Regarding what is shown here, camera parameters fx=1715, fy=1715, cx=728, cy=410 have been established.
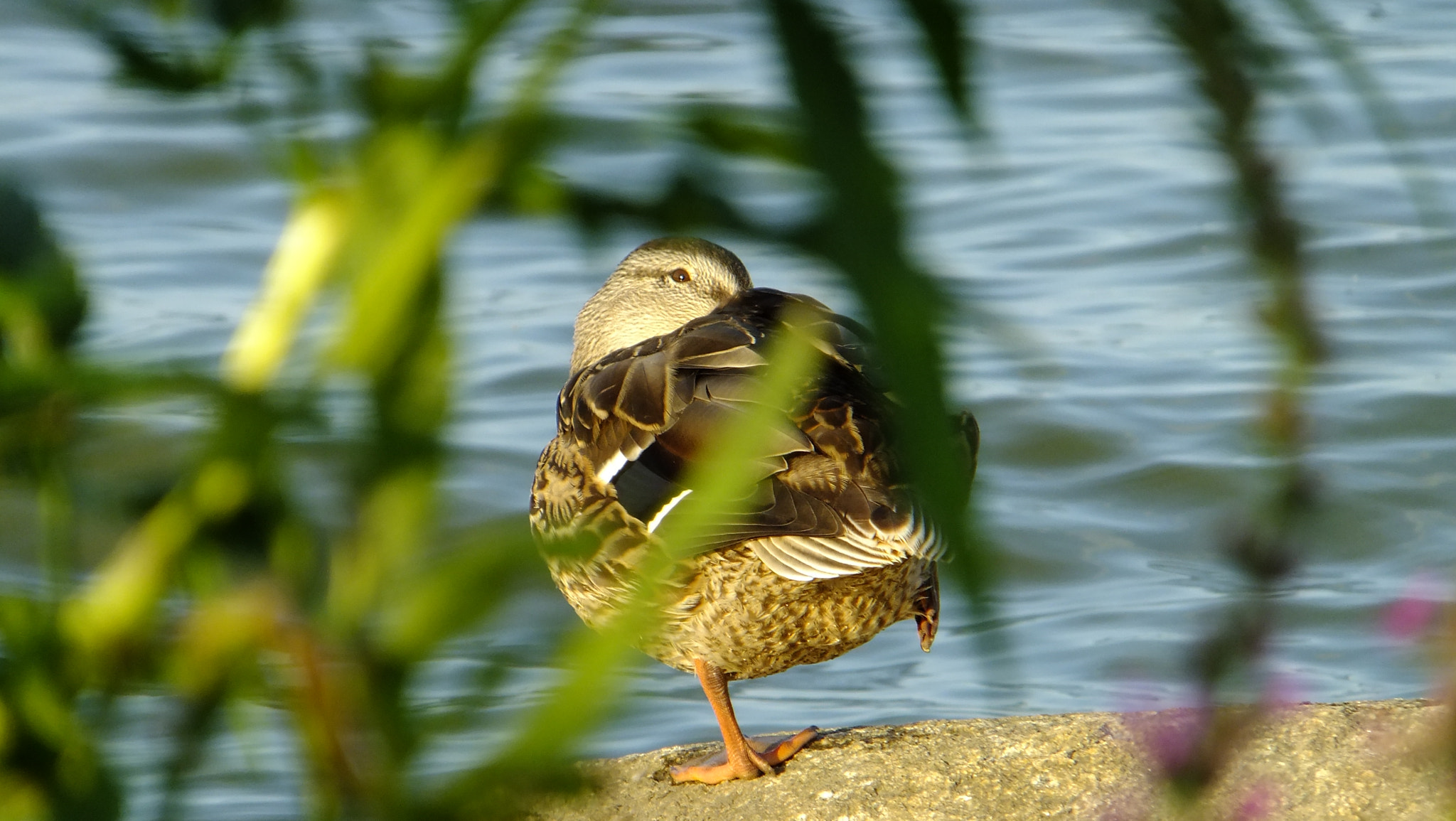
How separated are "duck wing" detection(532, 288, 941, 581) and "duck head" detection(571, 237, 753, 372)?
1.59m

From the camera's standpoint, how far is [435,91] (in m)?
0.55

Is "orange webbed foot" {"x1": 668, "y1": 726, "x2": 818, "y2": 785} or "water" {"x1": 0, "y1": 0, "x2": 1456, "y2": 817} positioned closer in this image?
"orange webbed foot" {"x1": 668, "y1": 726, "x2": 818, "y2": 785}

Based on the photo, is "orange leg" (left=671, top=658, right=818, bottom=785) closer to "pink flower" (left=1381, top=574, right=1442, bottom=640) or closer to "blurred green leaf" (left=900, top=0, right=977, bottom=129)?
"pink flower" (left=1381, top=574, right=1442, bottom=640)

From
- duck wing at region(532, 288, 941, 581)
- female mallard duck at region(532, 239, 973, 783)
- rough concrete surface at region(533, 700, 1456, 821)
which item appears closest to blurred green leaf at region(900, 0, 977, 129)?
female mallard duck at region(532, 239, 973, 783)

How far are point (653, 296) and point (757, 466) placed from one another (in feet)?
8.70

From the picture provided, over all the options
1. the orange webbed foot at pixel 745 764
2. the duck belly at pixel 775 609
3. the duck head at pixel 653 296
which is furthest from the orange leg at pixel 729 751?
the duck head at pixel 653 296

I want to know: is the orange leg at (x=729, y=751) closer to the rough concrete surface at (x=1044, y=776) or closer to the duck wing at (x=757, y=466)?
the rough concrete surface at (x=1044, y=776)

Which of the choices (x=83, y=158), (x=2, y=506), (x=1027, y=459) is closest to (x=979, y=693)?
(x=1027, y=459)

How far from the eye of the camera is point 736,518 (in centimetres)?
368

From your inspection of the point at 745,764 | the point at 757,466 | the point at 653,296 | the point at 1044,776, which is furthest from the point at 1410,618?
the point at 653,296

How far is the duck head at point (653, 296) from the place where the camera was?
5.88 meters

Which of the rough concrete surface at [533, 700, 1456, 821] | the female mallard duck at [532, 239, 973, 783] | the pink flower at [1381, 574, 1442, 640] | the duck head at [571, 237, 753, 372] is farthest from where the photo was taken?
the duck head at [571, 237, 753, 372]

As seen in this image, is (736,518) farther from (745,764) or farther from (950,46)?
(950,46)

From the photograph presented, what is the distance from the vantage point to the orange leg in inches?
171
